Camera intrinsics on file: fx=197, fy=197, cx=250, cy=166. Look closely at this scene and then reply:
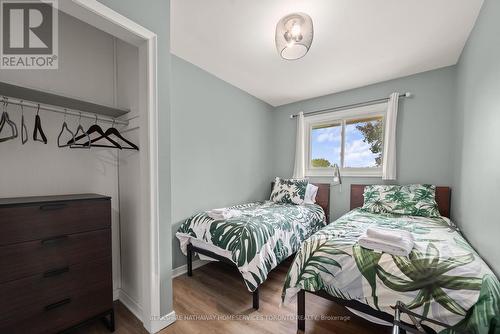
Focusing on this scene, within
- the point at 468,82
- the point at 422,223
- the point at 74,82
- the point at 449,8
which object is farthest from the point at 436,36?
the point at 74,82

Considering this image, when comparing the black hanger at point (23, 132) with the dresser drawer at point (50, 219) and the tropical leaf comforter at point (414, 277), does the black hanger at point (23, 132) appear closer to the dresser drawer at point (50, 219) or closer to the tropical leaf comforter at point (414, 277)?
the dresser drawer at point (50, 219)

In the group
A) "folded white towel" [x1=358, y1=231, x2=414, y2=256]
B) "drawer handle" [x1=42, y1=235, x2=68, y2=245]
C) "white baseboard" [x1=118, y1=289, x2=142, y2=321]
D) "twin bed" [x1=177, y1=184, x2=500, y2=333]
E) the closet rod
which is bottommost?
"white baseboard" [x1=118, y1=289, x2=142, y2=321]

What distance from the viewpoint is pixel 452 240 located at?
58.9 inches

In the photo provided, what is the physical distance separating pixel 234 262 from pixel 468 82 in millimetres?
2723

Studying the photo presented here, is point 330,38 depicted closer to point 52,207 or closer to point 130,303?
point 52,207

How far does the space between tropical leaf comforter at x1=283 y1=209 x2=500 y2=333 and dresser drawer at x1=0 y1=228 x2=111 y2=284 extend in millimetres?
1388

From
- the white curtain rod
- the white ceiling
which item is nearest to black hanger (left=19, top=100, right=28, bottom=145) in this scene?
the white ceiling

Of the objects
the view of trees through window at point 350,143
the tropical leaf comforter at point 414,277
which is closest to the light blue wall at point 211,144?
the view of trees through window at point 350,143

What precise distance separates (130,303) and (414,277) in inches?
81.1

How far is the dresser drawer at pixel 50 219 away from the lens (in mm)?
1039

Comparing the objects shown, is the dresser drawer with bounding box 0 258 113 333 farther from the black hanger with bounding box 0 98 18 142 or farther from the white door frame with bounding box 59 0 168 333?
the black hanger with bounding box 0 98 18 142

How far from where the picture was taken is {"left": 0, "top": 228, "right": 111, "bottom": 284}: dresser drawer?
104 centimetres

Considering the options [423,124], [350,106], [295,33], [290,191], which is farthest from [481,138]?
[290,191]

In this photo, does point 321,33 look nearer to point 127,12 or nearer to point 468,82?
point 468,82
